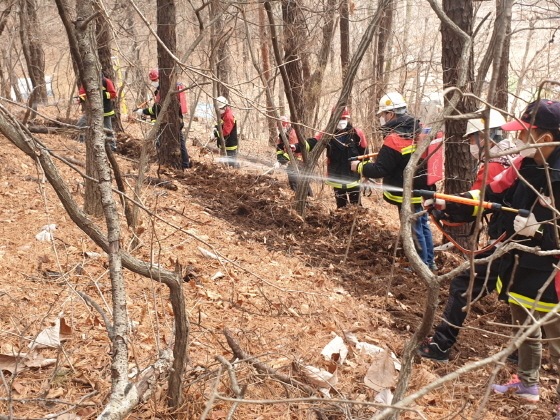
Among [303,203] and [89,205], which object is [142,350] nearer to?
[89,205]

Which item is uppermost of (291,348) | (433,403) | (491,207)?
(491,207)

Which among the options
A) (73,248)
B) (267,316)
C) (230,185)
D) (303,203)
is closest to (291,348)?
(267,316)

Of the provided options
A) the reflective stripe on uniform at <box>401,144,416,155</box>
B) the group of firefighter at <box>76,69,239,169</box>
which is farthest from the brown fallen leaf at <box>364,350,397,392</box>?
the group of firefighter at <box>76,69,239,169</box>

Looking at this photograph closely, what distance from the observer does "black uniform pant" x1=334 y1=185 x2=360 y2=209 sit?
8.42 m

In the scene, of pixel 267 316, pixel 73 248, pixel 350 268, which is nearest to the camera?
pixel 267 316

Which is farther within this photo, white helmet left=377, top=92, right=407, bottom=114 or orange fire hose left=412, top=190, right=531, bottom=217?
white helmet left=377, top=92, right=407, bottom=114

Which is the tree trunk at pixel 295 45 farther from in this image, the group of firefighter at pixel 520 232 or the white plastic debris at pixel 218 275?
the group of firefighter at pixel 520 232

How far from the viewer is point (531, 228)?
11.0 ft

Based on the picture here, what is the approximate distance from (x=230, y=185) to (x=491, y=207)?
21.1 feet

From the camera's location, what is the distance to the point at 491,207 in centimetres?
352

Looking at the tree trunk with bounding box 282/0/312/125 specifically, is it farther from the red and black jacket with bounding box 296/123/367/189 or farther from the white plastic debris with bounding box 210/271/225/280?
the white plastic debris with bounding box 210/271/225/280

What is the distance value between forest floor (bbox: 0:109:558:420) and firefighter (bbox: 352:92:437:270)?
0.52m

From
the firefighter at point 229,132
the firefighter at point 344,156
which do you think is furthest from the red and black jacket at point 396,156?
the firefighter at point 229,132

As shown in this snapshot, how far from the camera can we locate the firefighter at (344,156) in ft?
26.2
